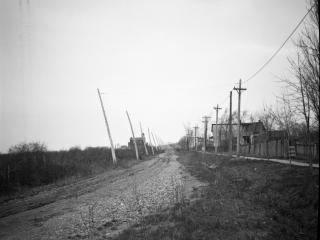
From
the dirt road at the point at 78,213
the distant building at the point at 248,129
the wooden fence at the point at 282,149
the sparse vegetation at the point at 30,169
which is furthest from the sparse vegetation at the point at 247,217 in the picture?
the distant building at the point at 248,129

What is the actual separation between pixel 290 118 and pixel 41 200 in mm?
19971

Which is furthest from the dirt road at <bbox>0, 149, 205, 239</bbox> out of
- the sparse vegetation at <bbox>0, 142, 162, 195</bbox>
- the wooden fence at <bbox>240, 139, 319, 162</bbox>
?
the wooden fence at <bbox>240, 139, 319, 162</bbox>

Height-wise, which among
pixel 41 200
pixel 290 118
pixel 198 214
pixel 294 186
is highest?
pixel 290 118

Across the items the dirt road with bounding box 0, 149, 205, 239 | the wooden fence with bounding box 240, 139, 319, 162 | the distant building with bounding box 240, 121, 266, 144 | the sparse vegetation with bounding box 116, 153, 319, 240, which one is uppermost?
the distant building with bounding box 240, 121, 266, 144

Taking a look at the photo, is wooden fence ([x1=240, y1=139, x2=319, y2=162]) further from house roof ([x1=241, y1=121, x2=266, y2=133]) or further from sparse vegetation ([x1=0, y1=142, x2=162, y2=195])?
house roof ([x1=241, y1=121, x2=266, y2=133])

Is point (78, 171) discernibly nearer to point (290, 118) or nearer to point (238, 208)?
point (238, 208)

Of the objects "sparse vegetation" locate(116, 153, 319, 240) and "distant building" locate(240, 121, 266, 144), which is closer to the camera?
"sparse vegetation" locate(116, 153, 319, 240)

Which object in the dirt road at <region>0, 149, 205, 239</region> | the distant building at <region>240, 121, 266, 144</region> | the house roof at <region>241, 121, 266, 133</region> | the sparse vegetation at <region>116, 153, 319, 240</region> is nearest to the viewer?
the sparse vegetation at <region>116, 153, 319, 240</region>

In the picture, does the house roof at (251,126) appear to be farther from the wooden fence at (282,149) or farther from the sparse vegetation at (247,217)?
the sparse vegetation at (247,217)

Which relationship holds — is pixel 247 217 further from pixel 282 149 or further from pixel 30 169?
pixel 282 149

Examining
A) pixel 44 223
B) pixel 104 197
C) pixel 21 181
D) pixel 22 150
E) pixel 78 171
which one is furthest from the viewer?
pixel 78 171

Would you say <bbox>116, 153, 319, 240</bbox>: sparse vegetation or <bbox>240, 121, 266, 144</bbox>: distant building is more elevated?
<bbox>240, 121, 266, 144</bbox>: distant building

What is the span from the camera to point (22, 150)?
2209 centimetres

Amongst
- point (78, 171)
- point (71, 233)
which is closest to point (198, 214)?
point (71, 233)
